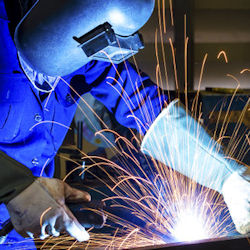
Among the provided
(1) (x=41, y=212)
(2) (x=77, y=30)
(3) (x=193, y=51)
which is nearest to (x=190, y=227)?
(1) (x=41, y=212)

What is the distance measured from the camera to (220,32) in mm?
3547

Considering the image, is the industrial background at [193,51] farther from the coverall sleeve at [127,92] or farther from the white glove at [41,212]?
the white glove at [41,212]

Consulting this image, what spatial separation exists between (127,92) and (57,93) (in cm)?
33

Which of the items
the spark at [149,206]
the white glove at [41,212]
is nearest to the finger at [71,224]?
the white glove at [41,212]

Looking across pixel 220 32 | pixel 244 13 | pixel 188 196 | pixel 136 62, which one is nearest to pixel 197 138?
pixel 188 196

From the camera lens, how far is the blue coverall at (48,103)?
126 centimetres

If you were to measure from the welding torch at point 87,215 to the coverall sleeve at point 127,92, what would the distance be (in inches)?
19.7

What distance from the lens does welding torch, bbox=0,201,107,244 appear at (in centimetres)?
99

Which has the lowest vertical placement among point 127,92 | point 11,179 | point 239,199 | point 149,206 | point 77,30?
point 149,206

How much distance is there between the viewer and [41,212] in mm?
1020

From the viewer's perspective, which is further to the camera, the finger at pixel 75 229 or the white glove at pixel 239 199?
the white glove at pixel 239 199

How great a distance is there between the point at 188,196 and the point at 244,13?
2.66 metres

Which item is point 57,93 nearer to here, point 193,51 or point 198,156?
point 198,156

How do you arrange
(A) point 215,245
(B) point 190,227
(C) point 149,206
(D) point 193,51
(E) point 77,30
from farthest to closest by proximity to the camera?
(D) point 193,51, (C) point 149,206, (B) point 190,227, (E) point 77,30, (A) point 215,245
